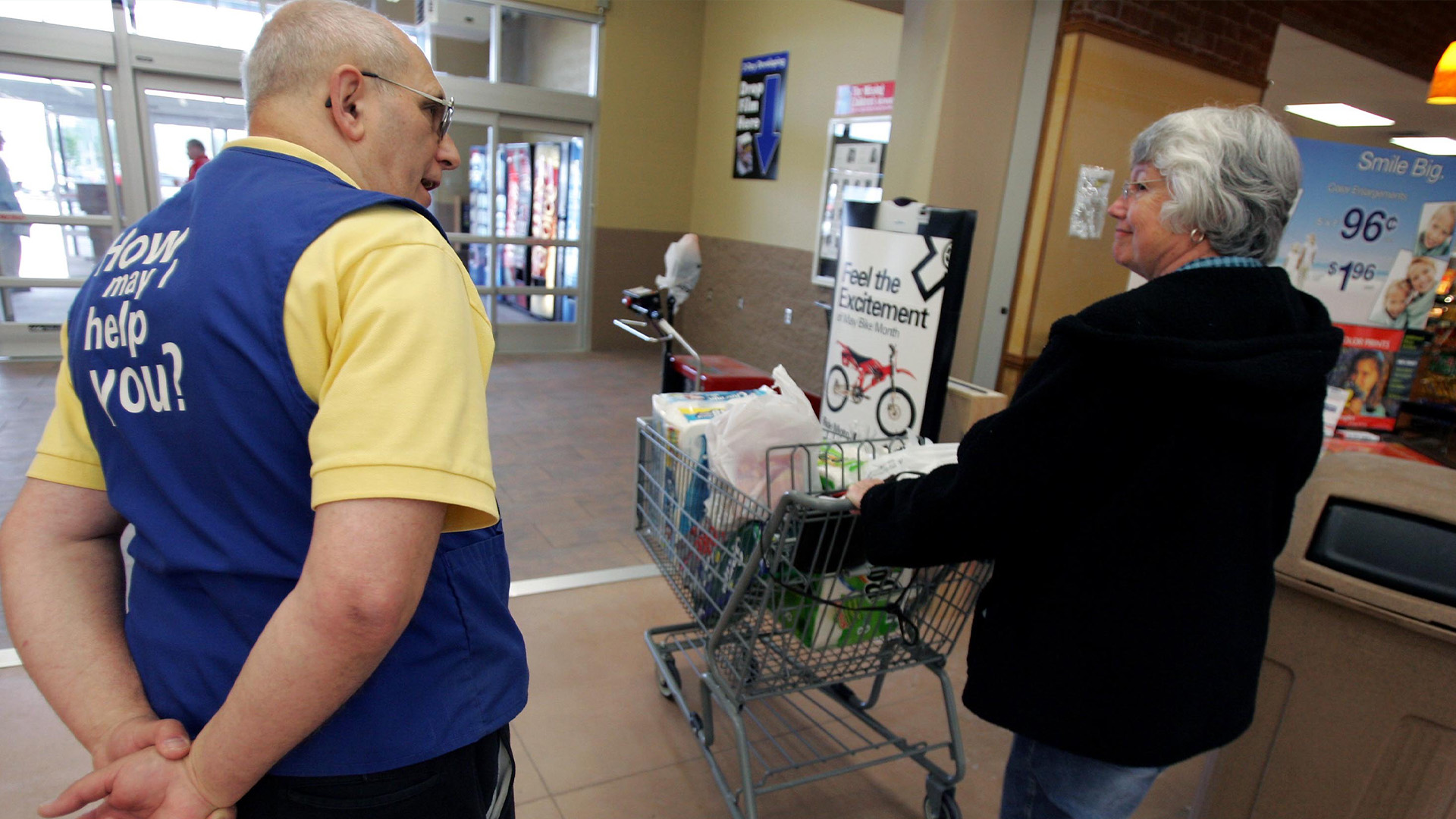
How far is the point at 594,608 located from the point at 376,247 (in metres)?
2.46

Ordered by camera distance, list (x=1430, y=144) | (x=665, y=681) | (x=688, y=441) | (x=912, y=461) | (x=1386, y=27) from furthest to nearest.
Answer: (x=1430, y=144)
(x=1386, y=27)
(x=665, y=681)
(x=688, y=441)
(x=912, y=461)

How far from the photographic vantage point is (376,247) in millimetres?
719

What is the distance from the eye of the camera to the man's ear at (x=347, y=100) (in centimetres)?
84

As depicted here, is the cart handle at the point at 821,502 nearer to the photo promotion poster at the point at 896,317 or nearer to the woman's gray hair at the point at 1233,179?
the woman's gray hair at the point at 1233,179

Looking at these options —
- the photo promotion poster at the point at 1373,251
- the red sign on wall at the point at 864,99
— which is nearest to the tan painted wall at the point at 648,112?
the red sign on wall at the point at 864,99

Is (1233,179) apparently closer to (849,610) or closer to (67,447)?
(849,610)

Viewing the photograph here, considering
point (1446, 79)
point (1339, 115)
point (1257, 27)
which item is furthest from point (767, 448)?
point (1339, 115)

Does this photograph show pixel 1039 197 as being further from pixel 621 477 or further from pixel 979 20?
pixel 621 477

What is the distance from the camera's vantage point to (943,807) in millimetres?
2041

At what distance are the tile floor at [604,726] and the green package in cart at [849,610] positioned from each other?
53 cm

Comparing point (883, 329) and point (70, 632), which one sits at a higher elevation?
point (883, 329)

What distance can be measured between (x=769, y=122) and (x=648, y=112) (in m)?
1.53

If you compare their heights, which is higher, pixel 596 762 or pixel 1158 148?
pixel 1158 148

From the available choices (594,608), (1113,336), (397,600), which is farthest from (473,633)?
(594,608)
